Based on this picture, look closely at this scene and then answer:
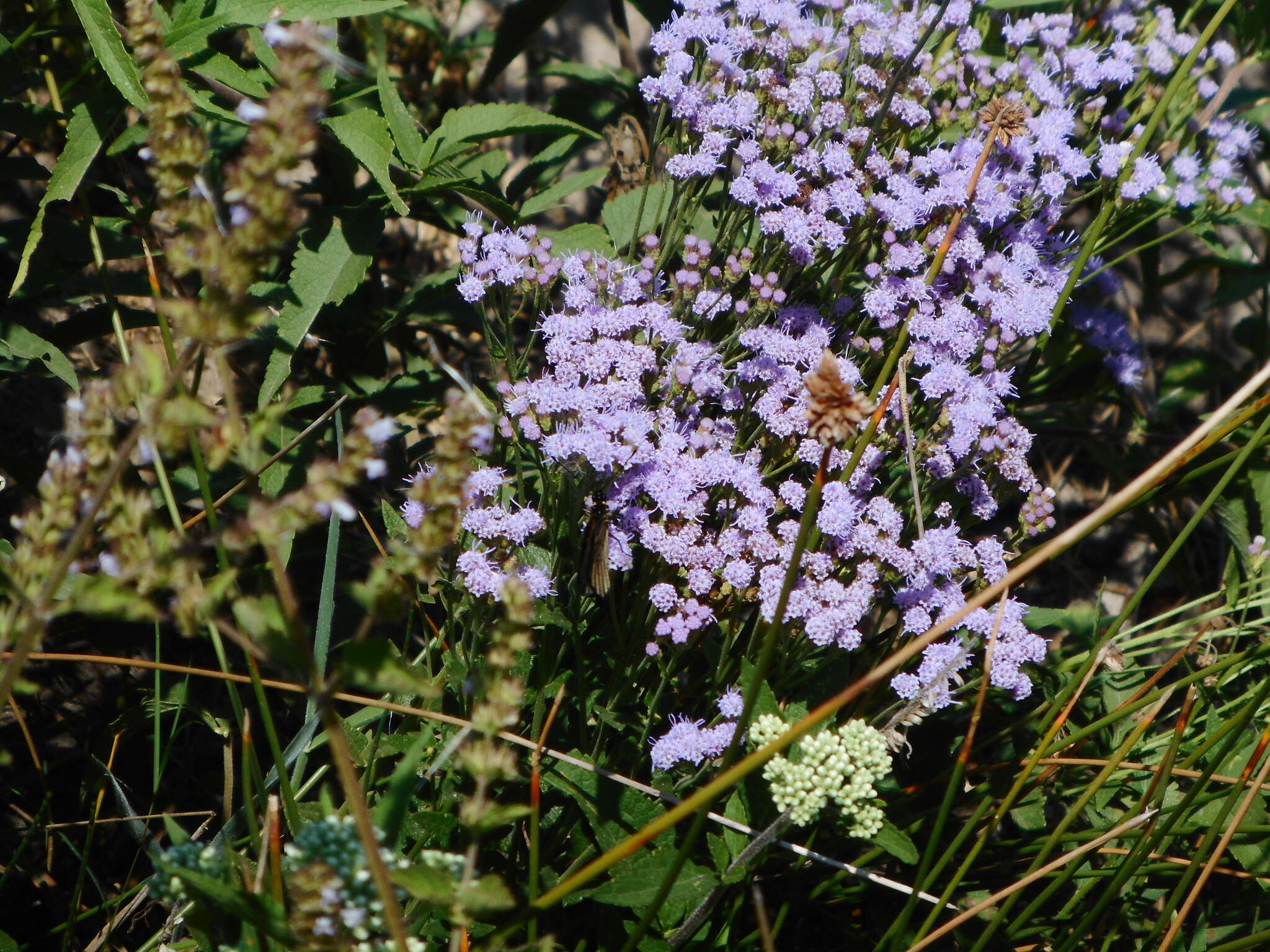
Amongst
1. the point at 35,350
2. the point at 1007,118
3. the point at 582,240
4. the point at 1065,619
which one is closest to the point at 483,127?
the point at 582,240

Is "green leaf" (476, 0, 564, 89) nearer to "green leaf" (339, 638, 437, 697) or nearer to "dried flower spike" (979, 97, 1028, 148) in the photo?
"dried flower spike" (979, 97, 1028, 148)

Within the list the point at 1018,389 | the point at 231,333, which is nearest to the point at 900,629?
the point at 1018,389

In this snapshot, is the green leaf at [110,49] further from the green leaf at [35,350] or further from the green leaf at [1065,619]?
the green leaf at [1065,619]

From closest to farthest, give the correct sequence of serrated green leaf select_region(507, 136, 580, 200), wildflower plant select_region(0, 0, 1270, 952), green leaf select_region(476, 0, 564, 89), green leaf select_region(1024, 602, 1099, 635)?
wildflower plant select_region(0, 0, 1270, 952) < green leaf select_region(1024, 602, 1099, 635) < serrated green leaf select_region(507, 136, 580, 200) < green leaf select_region(476, 0, 564, 89)

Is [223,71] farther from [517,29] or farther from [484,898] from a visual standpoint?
[484,898]

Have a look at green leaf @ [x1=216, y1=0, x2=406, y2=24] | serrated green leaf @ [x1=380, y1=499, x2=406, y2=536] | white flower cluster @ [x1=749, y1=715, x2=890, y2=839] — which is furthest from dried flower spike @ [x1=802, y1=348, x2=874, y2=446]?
green leaf @ [x1=216, y1=0, x2=406, y2=24]

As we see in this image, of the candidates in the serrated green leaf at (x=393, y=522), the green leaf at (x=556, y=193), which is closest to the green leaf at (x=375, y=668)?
the serrated green leaf at (x=393, y=522)
